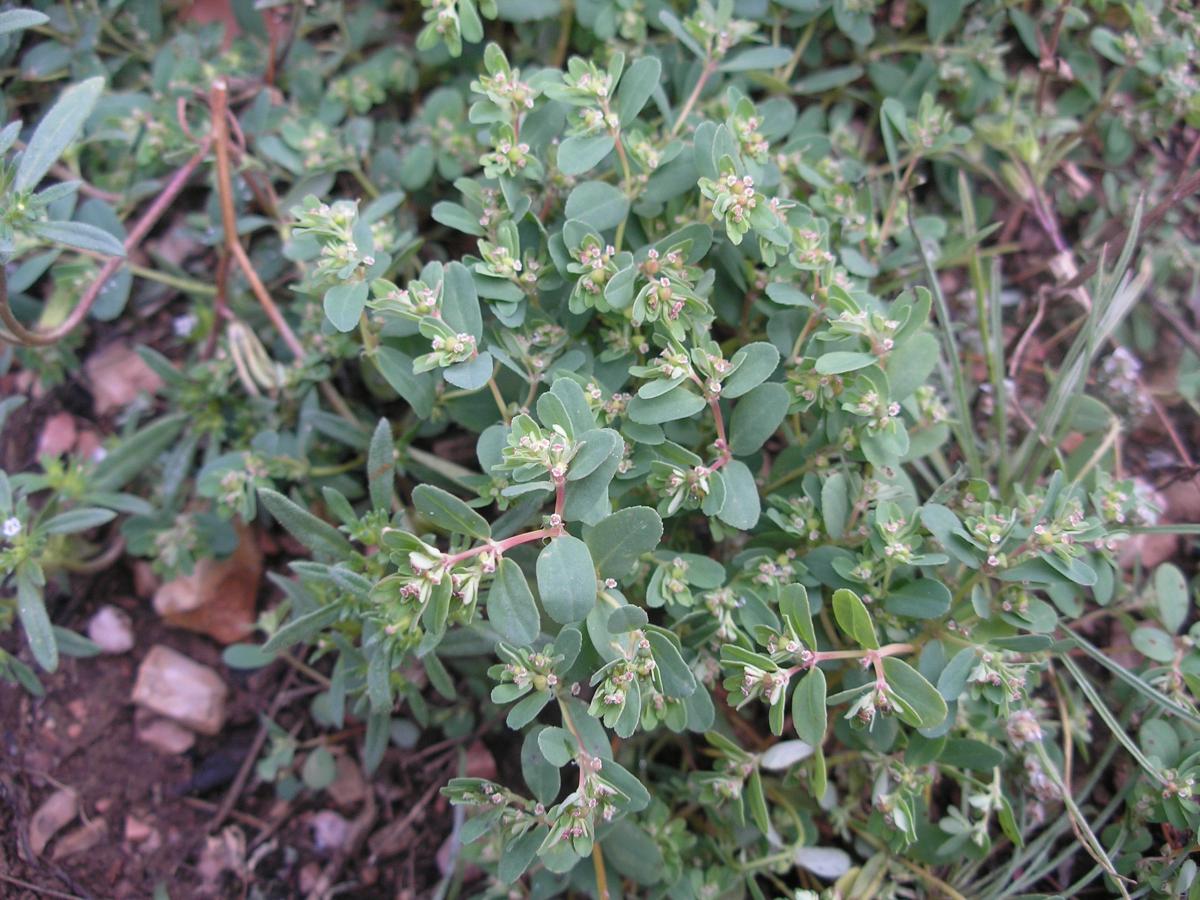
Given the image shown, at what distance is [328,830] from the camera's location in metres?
3.03

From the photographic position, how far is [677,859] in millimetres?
2533

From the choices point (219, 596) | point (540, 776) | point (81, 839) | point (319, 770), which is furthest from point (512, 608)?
point (81, 839)

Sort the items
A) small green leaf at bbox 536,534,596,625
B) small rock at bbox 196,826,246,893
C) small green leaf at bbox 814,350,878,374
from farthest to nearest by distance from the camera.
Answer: small rock at bbox 196,826,246,893 → small green leaf at bbox 814,350,878,374 → small green leaf at bbox 536,534,596,625

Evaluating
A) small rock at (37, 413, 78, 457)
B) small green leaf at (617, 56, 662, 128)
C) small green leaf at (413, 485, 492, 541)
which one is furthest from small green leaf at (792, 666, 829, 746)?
small rock at (37, 413, 78, 457)

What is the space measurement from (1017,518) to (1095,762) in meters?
0.99

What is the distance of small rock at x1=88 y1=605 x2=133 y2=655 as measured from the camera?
314cm

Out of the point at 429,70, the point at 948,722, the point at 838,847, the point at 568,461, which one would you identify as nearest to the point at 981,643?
the point at 948,722

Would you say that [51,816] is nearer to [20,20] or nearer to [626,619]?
[626,619]

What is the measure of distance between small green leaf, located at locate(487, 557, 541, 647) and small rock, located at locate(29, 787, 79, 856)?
1785 millimetres

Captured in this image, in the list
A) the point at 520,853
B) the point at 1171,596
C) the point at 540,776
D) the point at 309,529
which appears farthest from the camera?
the point at 1171,596

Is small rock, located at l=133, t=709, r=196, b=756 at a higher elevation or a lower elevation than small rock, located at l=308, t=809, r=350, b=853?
higher

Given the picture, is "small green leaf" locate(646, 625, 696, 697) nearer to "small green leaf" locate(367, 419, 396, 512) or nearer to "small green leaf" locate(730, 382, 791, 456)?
"small green leaf" locate(730, 382, 791, 456)

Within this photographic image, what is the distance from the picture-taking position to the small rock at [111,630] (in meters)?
3.14

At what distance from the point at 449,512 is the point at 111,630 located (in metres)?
1.72
